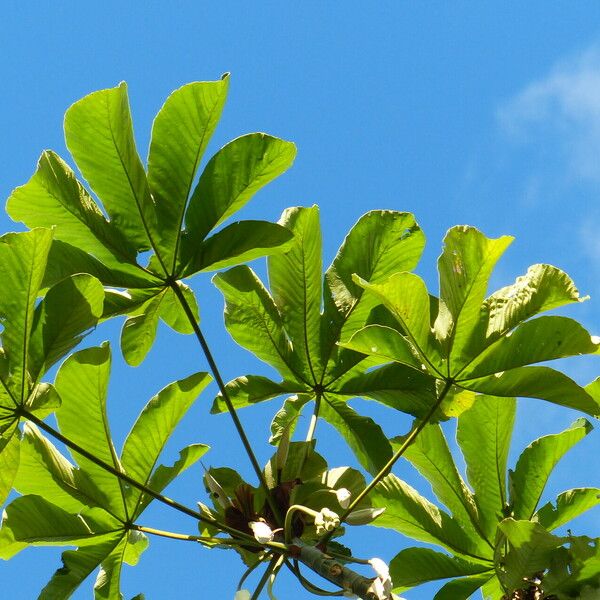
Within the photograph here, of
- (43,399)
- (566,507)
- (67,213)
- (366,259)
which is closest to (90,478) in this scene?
(43,399)

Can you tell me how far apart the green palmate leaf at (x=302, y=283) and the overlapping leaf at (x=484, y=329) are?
519mm

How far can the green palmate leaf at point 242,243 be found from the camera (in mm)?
2969

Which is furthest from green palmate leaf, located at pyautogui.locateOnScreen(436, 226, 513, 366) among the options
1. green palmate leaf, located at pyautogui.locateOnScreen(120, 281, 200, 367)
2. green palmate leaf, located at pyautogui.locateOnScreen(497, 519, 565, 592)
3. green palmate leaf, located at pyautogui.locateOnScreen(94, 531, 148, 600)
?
green palmate leaf, located at pyautogui.locateOnScreen(94, 531, 148, 600)

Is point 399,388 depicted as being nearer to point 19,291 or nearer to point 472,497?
point 472,497

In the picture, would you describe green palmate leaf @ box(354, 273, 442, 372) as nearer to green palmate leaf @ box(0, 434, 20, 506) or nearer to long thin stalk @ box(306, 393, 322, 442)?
long thin stalk @ box(306, 393, 322, 442)

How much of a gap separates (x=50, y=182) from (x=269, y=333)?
0.95m

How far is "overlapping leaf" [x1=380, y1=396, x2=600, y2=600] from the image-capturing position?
3.06m

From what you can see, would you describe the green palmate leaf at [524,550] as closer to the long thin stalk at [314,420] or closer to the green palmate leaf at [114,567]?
the long thin stalk at [314,420]

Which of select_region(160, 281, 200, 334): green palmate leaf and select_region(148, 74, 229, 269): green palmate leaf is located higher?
select_region(148, 74, 229, 269): green palmate leaf

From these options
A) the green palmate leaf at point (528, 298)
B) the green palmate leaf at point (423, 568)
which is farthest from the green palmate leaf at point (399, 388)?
the green palmate leaf at point (423, 568)

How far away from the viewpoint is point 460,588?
3.10 meters

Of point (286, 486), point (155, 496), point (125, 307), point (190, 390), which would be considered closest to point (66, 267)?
point (125, 307)

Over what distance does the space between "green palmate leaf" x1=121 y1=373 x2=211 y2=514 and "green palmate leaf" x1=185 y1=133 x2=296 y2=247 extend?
0.60 meters

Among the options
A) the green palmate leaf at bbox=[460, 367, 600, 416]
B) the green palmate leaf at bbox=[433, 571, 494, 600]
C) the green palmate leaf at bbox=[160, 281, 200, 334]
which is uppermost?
the green palmate leaf at bbox=[160, 281, 200, 334]
